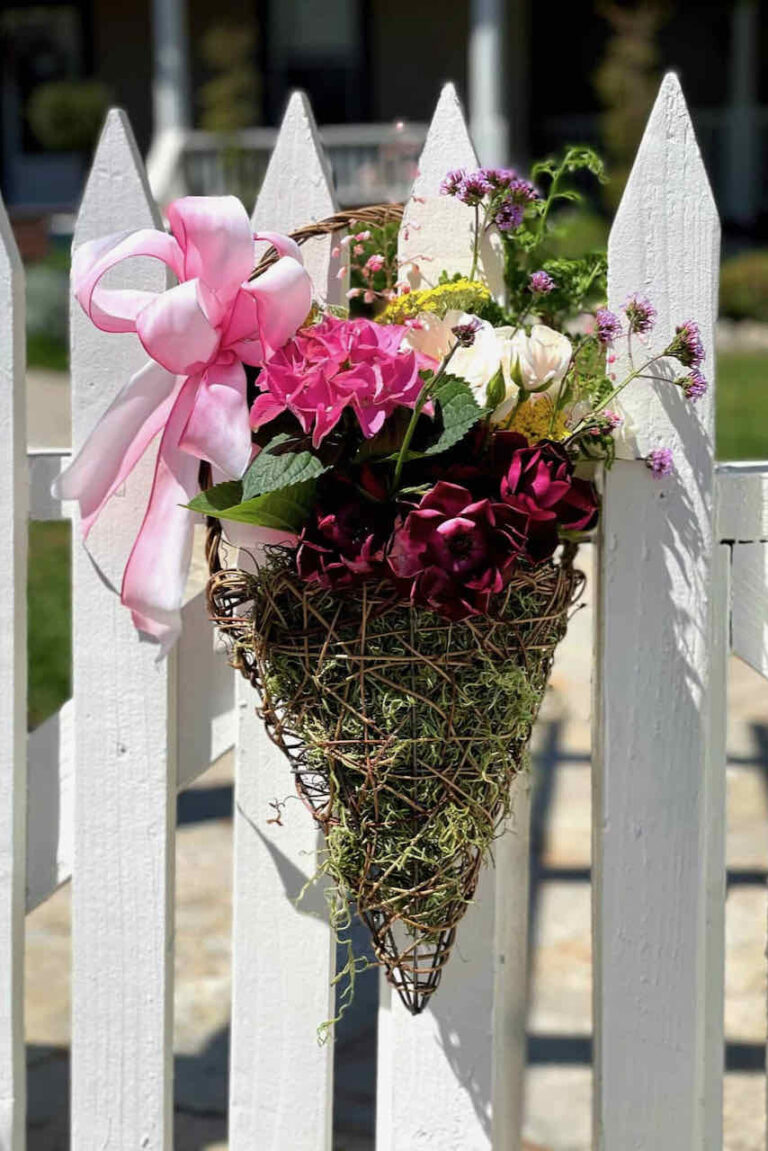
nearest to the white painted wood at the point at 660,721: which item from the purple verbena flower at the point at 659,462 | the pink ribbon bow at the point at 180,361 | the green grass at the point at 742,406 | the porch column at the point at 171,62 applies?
the purple verbena flower at the point at 659,462

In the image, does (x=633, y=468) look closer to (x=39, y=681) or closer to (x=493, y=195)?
(x=493, y=195)

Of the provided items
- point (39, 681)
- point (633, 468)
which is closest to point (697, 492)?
point (633, 468)

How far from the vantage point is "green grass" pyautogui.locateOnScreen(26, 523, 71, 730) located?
4489 mm

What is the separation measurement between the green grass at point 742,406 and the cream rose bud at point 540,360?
539 cm

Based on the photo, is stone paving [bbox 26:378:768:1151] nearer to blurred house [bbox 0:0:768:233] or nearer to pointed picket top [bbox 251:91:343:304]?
pointed picket top [bbox 251:91:343:304]

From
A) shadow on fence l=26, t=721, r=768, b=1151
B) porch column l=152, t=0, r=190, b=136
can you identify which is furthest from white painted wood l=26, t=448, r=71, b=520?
porch column l=152, t=0, r=190, b=136

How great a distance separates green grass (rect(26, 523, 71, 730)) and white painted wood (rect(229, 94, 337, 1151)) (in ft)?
8.71

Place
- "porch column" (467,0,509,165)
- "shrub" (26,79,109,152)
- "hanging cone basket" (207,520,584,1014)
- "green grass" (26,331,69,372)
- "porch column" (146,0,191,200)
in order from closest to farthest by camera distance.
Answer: "hanging cone basket" (207,520,584,1014) < "green grass" (26,331,69,372) < "porch column" (467,0,509,165) < "porch column" (146,0,191,200) < "shrub" (26,79,109,152)

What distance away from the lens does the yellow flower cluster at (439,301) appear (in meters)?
1.37

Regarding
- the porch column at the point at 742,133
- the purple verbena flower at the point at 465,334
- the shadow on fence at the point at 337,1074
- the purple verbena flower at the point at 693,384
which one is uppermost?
the porch column at the point at 742,133

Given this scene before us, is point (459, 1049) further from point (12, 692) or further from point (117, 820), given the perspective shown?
point (12, 692)

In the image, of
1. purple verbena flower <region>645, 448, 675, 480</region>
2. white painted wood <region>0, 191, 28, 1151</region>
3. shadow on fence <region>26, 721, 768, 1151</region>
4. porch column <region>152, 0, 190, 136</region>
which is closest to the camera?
purple verbena flower <region>645, 448, 675, 480</region>

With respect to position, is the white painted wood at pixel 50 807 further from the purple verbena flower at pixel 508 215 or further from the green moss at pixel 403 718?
the purple verbena flower at pixel 508 215

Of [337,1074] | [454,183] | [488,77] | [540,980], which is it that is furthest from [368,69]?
[454,183]
